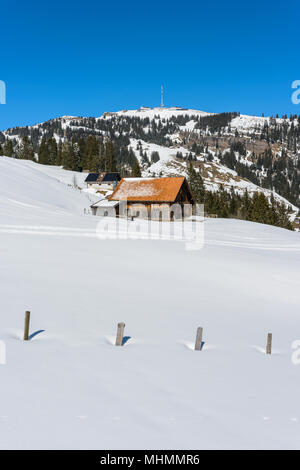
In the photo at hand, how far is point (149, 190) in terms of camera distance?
56812mm

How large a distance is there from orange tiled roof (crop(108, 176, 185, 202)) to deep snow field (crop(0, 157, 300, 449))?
3060 centimetres

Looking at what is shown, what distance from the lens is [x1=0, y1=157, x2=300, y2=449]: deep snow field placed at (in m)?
6.07

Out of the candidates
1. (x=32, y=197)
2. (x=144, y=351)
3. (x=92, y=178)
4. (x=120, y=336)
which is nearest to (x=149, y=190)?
(x=32, y=197)

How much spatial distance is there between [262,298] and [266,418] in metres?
11.3

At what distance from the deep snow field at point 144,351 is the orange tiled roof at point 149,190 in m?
30.6

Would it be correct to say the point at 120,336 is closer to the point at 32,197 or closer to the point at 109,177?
the point at 32,197

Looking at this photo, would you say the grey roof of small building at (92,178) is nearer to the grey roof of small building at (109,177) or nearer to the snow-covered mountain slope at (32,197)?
the grey roof of small building at (109,177)

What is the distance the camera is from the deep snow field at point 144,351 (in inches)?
239

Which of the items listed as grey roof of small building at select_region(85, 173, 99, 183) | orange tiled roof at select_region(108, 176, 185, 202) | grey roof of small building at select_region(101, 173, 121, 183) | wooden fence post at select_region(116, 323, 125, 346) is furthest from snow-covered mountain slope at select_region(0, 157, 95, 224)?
wooden fence post at select_region(116, 323, 125, 346)

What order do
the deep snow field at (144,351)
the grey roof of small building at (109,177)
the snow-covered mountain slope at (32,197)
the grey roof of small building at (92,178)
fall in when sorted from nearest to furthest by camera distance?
the deep snow field at (144,351) < the snow-covered mountain slope at (32,197) < the grey roof of small building at (109,177) < the grey roof of small building at (92,178)

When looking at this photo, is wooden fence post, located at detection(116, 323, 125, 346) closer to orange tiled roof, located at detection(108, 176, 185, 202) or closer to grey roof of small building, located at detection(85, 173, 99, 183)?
orange tiled roof, located at detection(108, 176, 185, 202)

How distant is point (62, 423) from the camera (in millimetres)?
5930

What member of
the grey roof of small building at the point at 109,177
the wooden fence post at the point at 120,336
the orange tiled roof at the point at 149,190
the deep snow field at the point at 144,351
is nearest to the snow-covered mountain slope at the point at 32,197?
the orange tiled roof at the point at 149,190
